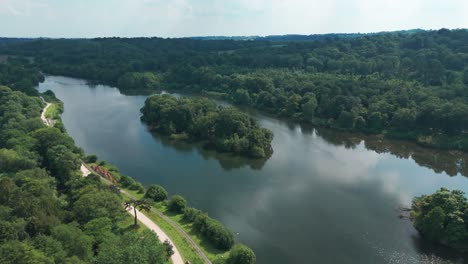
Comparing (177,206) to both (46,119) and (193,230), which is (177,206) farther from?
(46,119)

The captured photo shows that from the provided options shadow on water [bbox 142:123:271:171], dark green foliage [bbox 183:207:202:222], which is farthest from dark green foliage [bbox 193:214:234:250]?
shadow on water [bbox 142:123:271:171]

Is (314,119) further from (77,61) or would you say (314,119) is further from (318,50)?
(77,61)

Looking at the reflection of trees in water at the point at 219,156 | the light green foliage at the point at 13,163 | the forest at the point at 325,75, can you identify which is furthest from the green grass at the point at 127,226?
the forest at the point at 325,75

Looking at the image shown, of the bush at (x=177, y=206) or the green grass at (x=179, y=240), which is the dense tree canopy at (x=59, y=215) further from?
the bush at (x=177, y=206)

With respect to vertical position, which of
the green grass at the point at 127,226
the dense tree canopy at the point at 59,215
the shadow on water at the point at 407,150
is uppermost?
the dense tree canopy at the point at 59,215

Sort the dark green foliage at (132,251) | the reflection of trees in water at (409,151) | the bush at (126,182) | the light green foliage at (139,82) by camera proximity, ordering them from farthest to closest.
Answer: the light green foliage at (139,82)
the reflection of trees in water at (409,151)
the bush at (126,182)
the dark green foliage at (132,251)

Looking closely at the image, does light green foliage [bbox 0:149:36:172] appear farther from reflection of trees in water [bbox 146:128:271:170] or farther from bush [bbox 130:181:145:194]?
reflection of trees in water [bbox 146:128:271:170]

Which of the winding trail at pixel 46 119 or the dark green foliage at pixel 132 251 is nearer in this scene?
the dark green foliage at pixel 132 251
